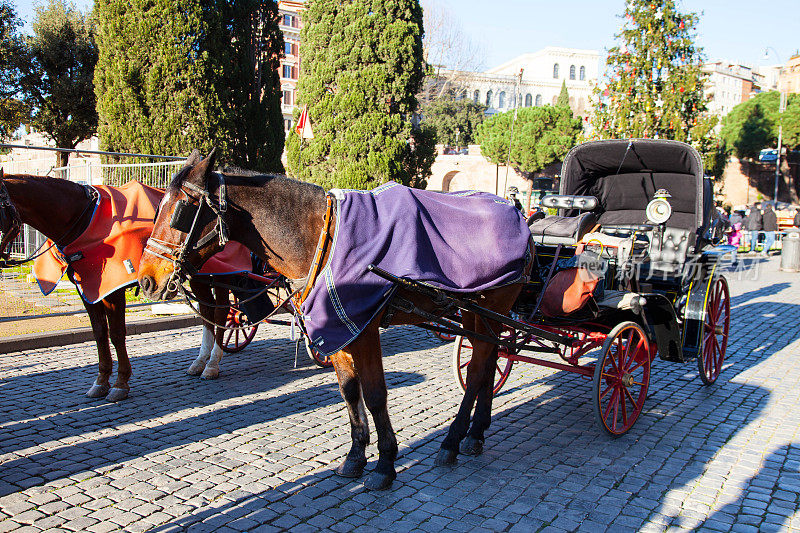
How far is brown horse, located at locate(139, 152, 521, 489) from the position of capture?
3543mm

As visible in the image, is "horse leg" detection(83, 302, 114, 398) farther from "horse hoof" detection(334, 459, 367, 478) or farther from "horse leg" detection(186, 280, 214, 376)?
"horse hoof" detection(334, 459, 367, 478)

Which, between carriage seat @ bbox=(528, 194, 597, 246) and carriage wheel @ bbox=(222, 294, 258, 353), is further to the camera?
carriage wheel @ bbox=(222, 294, 258, 353)

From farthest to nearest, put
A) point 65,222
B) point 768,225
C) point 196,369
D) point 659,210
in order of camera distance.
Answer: point 768,225
point 196,369
point 659,210
point 65,222

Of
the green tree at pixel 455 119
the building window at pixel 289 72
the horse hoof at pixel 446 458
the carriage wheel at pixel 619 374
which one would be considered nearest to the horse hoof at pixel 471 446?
the horse hoof at pixel 446 458

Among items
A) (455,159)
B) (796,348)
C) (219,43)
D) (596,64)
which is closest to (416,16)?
(219,43)

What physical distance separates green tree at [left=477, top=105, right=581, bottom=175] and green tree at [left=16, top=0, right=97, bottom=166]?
105ft

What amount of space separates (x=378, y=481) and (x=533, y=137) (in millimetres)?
47171

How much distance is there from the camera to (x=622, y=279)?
218 inches

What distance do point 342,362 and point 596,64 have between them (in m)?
106

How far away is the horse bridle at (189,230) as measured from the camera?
3494mm

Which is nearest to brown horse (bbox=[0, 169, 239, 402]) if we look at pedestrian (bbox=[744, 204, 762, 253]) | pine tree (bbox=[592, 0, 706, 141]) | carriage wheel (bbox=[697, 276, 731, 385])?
carriage wheel (bbox=[697, 276, 731, 385])

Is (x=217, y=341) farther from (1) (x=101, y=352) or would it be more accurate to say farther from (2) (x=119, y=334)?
(1) (x=101, y=352)

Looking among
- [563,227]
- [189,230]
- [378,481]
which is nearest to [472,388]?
[378,481]

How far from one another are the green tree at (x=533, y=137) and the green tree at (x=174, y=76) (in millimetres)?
35470
